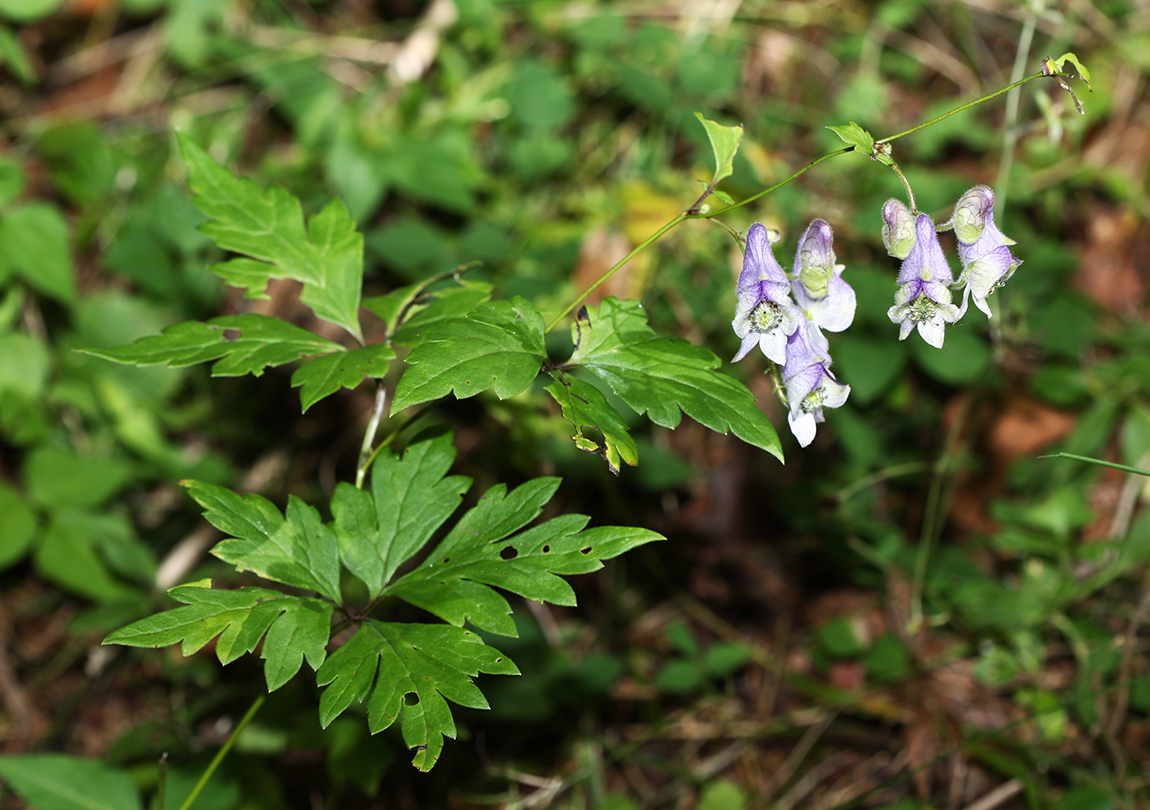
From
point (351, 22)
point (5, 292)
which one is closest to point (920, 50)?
point (351, 22)

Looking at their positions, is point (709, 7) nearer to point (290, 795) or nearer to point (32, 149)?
point (32, 149)

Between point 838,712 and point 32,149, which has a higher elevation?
point 32,149

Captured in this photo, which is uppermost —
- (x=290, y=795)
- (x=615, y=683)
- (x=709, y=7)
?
(x=709, y=7)

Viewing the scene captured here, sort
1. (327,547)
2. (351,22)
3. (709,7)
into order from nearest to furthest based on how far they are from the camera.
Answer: (327,547)
(709,7)
(351,22)

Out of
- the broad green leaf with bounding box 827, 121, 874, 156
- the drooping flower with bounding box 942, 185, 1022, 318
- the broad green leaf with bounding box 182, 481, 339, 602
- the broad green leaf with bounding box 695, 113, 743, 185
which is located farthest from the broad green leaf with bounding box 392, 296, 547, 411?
the drooping flower with bounding box 942, 185, 1022, 318

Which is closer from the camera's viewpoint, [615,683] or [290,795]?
[290,795]

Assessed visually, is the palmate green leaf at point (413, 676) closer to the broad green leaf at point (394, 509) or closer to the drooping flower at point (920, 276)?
the broad green leaf at point (394, 509)

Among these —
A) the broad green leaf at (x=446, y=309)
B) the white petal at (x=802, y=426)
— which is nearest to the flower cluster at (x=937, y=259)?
the white petal at (x=802, y=426)

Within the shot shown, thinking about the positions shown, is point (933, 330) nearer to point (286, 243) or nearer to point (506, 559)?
point (506, 559)
